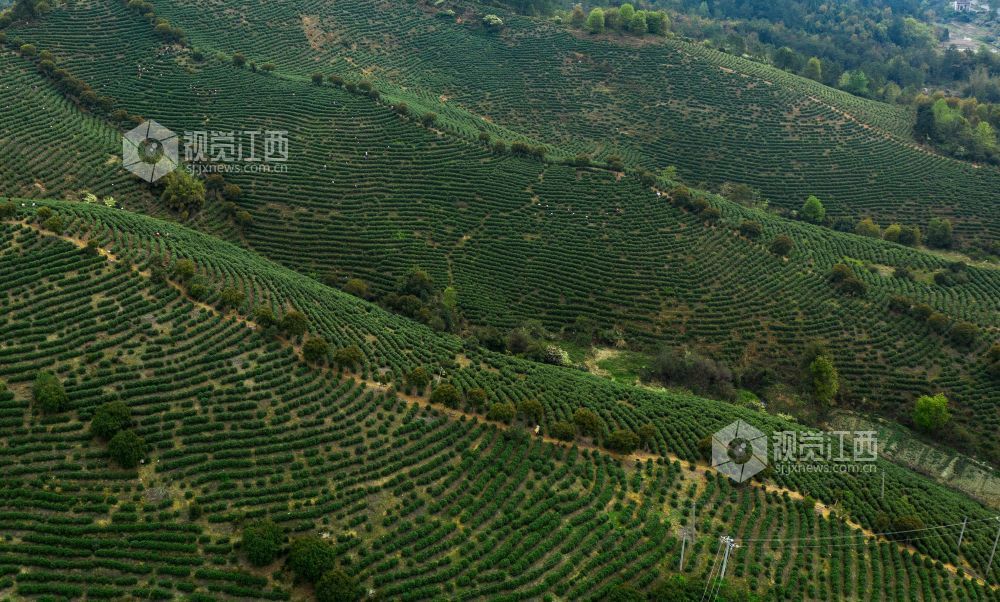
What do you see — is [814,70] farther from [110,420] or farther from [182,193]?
[110,420]

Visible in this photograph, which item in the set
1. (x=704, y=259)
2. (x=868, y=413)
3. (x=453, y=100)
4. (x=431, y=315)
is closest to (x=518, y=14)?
(x=453, y=100)

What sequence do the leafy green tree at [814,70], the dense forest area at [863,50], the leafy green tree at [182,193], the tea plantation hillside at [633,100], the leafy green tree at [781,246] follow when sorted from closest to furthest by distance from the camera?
the leafy green tree at [182,193]
the leafy green tree at [781,246]
the tea plantation hillside at [633,100]
the dense forest area at [863,50]
the leafy green tree at [814,70]

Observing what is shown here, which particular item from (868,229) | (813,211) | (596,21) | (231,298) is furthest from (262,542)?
(596,21)

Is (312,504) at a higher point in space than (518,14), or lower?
lower

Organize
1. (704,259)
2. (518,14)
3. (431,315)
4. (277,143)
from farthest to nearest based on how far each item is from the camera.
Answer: (518,14), (277,143), (704,259), (431,315)

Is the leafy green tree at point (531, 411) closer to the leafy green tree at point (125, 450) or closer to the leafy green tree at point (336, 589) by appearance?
the leafy green tree at point (336, 589)

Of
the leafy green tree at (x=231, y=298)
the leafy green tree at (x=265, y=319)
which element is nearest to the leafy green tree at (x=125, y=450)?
the leafy green tree at (x=265, y=319)

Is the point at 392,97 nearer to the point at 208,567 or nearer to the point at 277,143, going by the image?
the point at 277,143
